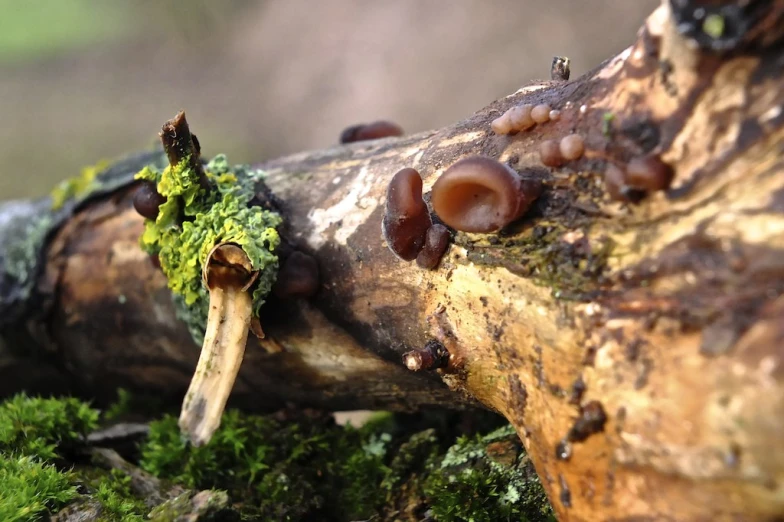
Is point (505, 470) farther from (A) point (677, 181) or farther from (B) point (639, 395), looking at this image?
(A) point (677, 181)

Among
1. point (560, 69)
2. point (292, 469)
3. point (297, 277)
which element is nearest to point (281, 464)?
point (292, 469)

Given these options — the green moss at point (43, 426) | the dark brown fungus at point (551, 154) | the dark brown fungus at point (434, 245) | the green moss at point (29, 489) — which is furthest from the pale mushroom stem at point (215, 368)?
the dark brown fungus at point (551, 154)

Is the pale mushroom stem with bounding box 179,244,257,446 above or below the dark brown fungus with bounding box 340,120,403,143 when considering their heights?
below

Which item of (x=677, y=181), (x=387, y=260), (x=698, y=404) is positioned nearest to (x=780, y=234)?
(x=677, y=181)

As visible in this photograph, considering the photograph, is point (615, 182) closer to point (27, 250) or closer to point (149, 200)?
point (149, 200)

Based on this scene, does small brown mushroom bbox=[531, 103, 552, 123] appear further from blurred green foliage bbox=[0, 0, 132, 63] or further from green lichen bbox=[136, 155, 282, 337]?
blurred green foliage bbox=[0, 0, 132, 63]

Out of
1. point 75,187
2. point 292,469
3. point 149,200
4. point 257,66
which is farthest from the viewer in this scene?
point 257,66

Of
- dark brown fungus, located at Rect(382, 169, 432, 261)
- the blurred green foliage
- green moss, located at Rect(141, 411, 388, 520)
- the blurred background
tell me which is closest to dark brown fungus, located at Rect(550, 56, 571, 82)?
dark brown fungus, located at Rect(382, 169, 432, 261)
